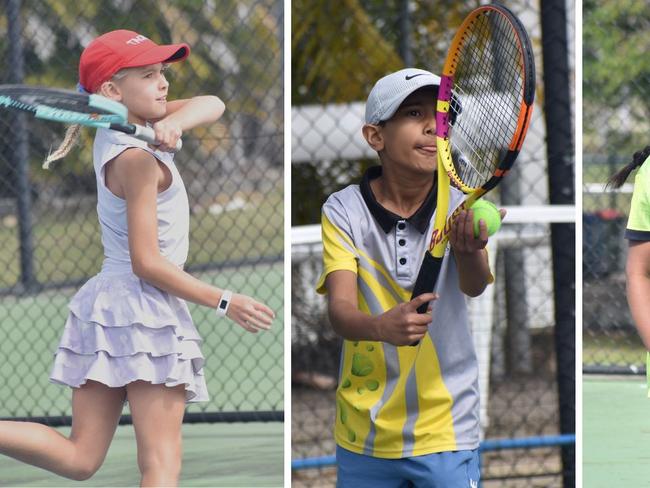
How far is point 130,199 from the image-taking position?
3148 millimetres

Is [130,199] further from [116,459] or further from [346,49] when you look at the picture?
[346,49]

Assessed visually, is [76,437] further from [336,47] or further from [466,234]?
[336,47]

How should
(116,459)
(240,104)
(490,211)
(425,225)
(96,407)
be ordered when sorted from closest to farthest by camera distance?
(490,211)
(425,225)
(96,407)
(116,459)
(240,104)

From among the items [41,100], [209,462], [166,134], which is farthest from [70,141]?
[209,462]

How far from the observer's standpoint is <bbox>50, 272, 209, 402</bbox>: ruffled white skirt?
3.18 meters

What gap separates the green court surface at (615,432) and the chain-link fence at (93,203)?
3.68 ft

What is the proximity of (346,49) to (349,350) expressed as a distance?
11.5 feet

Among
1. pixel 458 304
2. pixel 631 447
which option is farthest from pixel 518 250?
pixel 458 304

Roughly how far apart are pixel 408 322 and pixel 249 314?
54 centimetres

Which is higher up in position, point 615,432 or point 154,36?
point 154,36

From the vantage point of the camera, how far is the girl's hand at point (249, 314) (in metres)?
3.19

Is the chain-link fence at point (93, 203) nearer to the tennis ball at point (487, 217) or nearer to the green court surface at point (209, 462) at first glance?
the green court surface at point (209, 462)

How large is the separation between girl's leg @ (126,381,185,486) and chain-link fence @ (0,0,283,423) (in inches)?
54.8

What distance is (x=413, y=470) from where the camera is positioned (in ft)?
9.86
